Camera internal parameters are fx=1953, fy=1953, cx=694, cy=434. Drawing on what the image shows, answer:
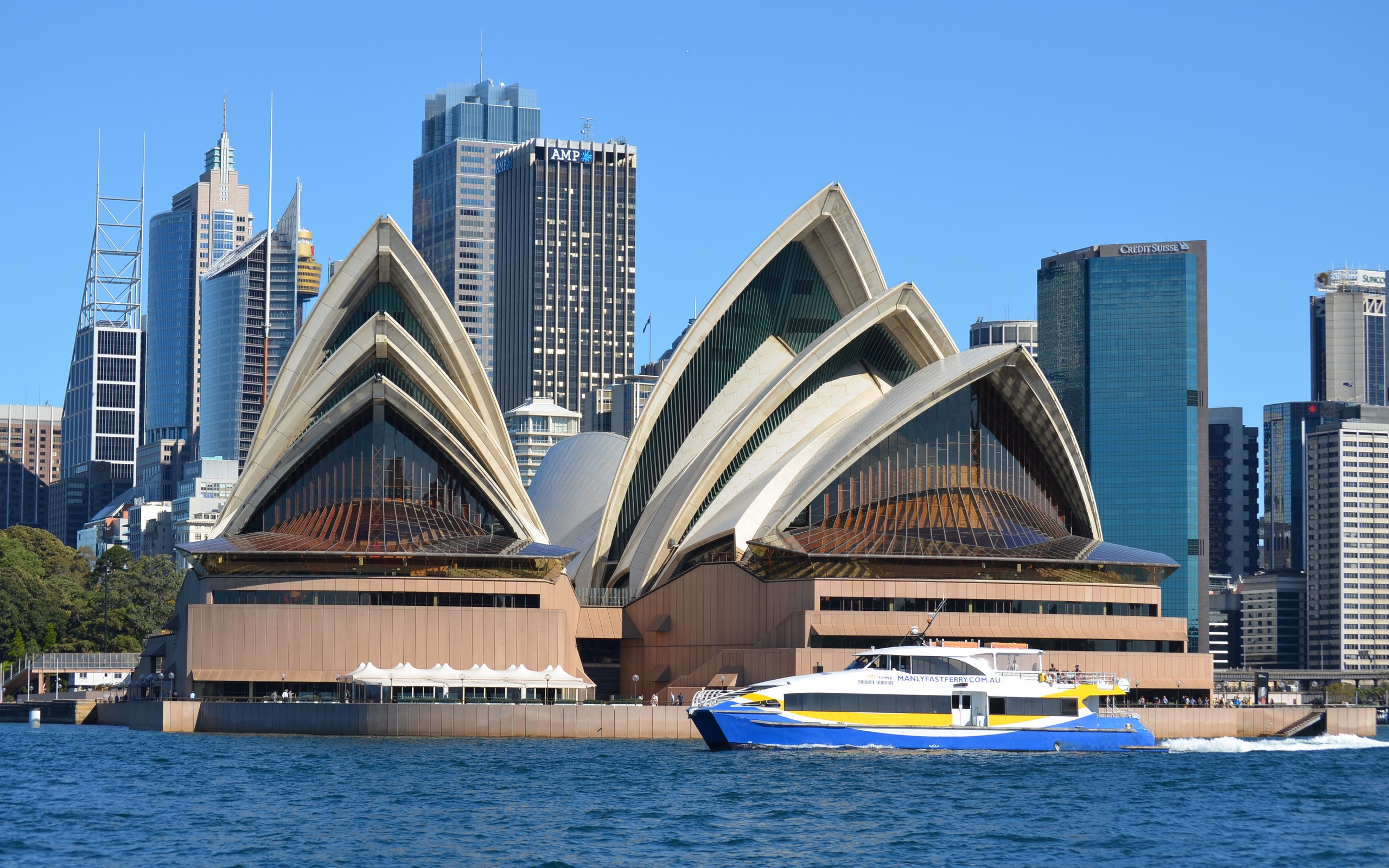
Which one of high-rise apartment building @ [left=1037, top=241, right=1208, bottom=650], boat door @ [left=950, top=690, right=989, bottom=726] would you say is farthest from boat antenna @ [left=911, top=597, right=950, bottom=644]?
high-rise apartment building @ [left=1037, top=241, right=1208, bottom=650]

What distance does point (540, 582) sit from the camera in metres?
83.7

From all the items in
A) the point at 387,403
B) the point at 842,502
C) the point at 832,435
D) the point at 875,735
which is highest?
the point at 387,403

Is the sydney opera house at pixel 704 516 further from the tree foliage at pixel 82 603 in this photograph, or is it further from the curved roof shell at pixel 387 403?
the tree foliage at pixel 82 603

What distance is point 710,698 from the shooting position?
67.4 m

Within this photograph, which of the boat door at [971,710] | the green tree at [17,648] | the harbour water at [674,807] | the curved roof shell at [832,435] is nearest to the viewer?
the harbour water at [674,807]

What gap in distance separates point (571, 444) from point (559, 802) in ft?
207

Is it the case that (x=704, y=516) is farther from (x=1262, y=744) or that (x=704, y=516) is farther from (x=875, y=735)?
(x=875, y=735)

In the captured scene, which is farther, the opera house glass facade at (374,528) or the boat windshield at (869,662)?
the opera house glass facade at (374,528)

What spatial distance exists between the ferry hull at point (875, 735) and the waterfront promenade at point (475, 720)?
9481 millimetres

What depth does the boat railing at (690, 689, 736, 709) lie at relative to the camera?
6431cm

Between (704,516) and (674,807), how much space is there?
41.6 metres

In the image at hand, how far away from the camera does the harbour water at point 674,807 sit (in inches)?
1641

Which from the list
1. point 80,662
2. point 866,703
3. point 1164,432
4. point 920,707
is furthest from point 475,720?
point 1164,432

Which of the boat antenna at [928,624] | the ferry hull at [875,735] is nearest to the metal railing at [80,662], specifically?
the boat antenna at [928,624]
